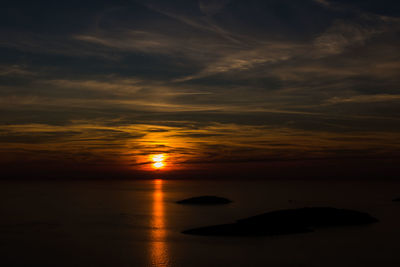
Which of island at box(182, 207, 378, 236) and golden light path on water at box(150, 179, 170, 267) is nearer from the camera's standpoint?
golden light path on water at box(150, 179, 170, 267)

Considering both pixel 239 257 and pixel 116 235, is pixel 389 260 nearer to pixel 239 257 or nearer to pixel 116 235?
pixel 239 257

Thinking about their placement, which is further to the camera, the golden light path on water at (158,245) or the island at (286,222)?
the island at (286,222)

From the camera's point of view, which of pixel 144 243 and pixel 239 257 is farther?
pixel 144 243

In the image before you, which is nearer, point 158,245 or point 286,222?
point 158,245

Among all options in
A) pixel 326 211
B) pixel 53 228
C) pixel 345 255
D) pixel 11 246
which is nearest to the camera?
pixel 345 255

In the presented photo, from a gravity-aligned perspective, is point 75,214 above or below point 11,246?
below

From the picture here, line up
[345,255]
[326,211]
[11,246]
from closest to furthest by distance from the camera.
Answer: [345,255]
[11,246]
[326,211]

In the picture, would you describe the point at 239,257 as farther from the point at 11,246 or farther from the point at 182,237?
the point at 11,246

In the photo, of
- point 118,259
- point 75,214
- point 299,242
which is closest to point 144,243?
point 118,259
